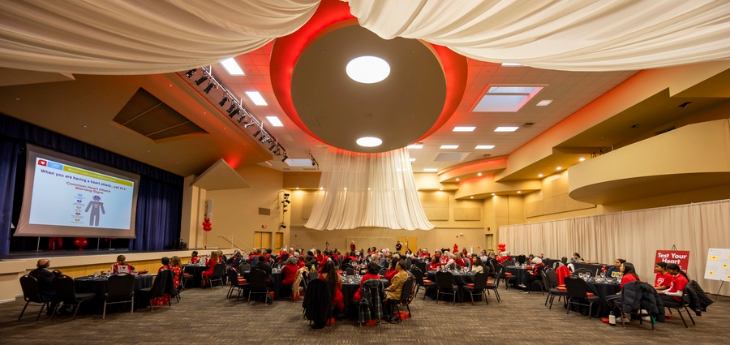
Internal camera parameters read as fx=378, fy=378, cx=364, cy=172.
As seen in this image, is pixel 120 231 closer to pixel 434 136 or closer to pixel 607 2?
pixel 434 136

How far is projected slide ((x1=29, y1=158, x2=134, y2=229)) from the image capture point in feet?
33.4

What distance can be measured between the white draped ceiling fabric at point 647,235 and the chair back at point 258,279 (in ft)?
36.5

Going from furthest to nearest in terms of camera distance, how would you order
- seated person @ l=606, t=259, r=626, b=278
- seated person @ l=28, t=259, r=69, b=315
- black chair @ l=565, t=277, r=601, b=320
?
seated person @ l=606, t=259, r=626, b=278 < black chair @ l=565, t=277, r=601, b=320 < seated person @ l=28, t=259, r=69, b=315

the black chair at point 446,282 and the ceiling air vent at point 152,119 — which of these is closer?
the black chair at point 446,282

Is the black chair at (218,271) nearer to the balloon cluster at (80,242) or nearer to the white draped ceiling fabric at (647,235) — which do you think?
the balloon cluster at (80,242)

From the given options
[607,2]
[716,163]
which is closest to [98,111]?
[607,2]

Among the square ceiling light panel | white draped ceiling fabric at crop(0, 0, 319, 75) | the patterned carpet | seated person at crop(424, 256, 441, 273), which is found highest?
the square ceiling light panel

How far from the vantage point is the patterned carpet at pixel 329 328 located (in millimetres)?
5535

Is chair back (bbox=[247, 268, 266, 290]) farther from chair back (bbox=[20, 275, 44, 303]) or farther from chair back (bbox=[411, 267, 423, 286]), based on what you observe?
chair back (bbox=[20, 275, 44, 303])

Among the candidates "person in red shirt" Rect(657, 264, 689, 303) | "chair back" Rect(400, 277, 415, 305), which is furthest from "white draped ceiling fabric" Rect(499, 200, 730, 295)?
"chair back" Rect(400, 277, 415, 305)

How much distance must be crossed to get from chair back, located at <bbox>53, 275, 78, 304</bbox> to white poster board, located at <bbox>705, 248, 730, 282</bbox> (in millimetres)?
13476

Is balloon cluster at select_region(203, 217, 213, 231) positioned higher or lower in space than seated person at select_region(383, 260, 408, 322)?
higher

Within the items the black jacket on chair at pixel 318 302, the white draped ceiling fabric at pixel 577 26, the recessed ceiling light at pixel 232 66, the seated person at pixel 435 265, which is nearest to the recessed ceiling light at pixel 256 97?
the recessed ceiling light at pixel 232 66

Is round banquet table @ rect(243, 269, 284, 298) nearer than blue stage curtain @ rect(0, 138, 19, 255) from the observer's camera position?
No
